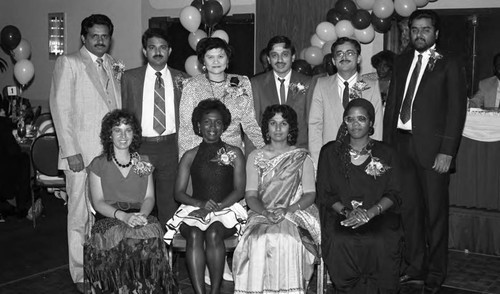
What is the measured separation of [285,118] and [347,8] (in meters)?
3.85

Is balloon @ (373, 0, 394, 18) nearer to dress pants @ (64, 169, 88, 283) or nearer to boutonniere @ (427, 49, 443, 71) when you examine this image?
boutonniere @ (427, 49, 443, 71)

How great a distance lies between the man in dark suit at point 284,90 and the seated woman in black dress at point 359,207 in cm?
53

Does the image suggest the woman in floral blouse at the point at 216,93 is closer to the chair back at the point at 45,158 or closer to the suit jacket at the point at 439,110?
the suit jacket at the point at 439,110

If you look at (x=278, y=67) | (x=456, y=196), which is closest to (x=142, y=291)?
(x=278, y=67)

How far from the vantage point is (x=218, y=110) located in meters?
4.55

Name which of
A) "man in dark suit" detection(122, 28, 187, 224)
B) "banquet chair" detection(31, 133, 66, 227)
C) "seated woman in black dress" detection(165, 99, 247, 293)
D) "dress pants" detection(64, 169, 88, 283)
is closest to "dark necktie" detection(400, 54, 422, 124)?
"seated woman in black dress" detection(165, 99, 247, 293)

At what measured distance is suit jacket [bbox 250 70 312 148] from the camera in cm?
499

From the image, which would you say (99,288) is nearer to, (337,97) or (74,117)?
(74,117)

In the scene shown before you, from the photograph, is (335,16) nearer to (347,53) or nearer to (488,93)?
(488,93)

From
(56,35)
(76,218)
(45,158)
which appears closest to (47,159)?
(45,158)

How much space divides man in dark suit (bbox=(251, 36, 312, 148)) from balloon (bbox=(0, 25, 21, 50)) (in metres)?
5.75

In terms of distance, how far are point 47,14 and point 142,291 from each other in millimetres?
8777

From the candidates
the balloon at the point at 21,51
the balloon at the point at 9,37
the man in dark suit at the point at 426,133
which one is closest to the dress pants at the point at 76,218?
the man in dark suit at the point at 426,133

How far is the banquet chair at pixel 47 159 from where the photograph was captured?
6.43 meters
